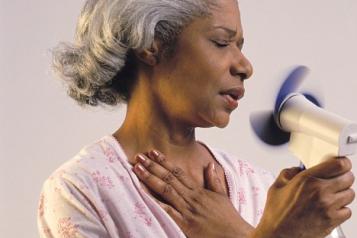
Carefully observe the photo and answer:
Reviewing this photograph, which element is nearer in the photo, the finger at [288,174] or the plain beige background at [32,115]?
the finger at [288,174]

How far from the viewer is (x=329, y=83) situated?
2045 mm

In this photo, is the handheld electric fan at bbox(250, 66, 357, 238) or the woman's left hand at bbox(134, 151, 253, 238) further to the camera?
the woman's left hand at bbox(134, 151, 253, 238)

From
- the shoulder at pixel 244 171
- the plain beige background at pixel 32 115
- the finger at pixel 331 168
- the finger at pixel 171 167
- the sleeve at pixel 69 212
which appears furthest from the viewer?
the plain beige background at pixel 32 115

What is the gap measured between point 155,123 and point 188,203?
5.1 inches

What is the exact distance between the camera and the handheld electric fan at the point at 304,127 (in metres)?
→ 0.89

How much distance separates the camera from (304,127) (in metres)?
0.98

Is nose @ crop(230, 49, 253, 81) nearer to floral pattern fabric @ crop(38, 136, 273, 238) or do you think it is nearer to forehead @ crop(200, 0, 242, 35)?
forehead @ crop(200, 0, 242, 35)

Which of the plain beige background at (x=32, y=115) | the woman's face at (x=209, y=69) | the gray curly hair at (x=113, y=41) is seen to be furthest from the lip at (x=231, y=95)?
the plain beige background at (x=32, y=115)

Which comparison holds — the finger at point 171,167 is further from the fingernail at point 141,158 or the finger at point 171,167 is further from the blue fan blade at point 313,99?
the blue fan blade at point 313,99

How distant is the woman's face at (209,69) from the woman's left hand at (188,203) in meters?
0.09

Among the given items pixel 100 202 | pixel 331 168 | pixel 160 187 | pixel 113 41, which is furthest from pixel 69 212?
pixel 331 168

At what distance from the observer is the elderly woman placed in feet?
3.39

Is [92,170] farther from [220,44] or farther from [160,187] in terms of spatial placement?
[220,44]

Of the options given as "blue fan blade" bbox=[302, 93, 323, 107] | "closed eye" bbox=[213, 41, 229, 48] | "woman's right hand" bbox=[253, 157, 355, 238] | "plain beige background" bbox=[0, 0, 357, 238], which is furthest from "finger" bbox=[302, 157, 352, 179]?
"plain beige background" bbox=[0, 0, 357, 238]
